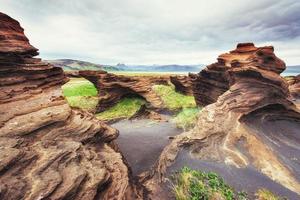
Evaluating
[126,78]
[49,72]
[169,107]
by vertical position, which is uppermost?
[49,72]

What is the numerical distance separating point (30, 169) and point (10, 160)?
613mm

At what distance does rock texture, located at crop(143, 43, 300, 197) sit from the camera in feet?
42.6

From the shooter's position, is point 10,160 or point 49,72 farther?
point 49,72

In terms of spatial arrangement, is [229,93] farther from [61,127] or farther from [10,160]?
[10,160]

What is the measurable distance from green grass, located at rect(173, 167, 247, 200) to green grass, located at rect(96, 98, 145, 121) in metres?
18.4

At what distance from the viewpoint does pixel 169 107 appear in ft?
113

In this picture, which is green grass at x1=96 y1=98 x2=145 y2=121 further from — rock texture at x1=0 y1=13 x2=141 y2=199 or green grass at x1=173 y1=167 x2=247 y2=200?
green grass at x1=173 y1=167 x2=247 y2=200

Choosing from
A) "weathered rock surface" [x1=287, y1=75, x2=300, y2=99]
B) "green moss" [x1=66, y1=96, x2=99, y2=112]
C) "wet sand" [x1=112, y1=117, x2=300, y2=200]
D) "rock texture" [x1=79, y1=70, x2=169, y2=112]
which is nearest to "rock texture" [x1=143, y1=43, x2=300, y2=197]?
"wet sand" [x1=112, y1=117, x2=300, y2=200]

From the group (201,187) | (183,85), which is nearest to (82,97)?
(183,85)

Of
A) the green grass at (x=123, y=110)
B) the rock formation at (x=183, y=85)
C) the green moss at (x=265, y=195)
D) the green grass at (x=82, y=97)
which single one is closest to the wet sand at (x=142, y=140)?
the green grass at (x=123, y=110)

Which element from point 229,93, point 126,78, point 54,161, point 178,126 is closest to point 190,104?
point 126,78

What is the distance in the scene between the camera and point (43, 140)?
8719mm

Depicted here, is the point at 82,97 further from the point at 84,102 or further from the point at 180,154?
the point at 180,154

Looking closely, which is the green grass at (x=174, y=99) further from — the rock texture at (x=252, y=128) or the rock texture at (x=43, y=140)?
the rock texture at (x=43, y=140)
